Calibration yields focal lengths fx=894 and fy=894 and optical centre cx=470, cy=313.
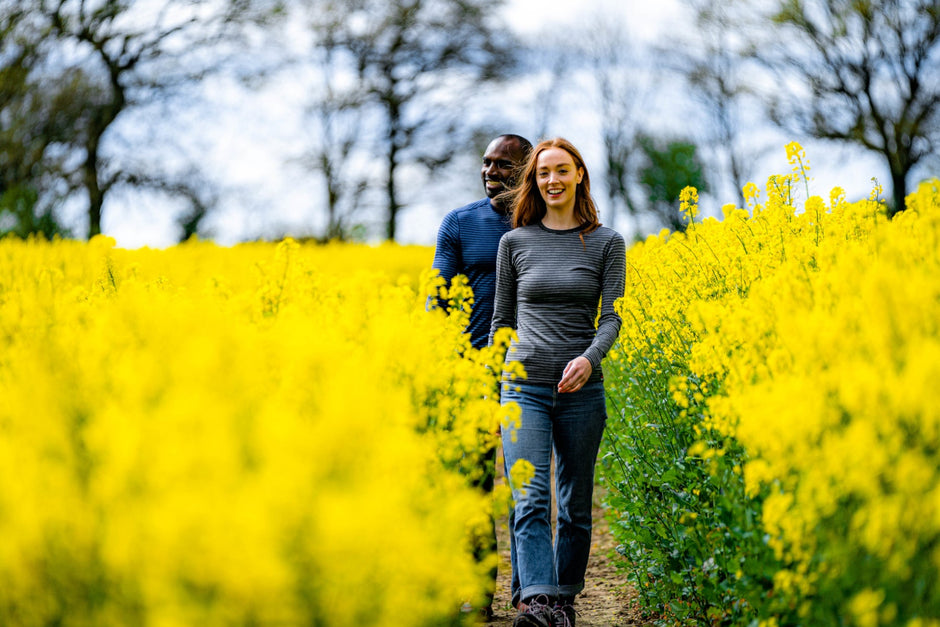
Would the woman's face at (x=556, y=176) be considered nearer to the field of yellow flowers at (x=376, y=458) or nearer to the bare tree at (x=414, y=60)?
the field of yellow flowers at (x=376, y=458)

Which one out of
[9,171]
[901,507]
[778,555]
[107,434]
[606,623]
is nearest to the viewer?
[107,434]

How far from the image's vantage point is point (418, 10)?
21953 millimetres

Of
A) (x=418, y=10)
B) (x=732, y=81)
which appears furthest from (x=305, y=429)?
(x=732, y=81)

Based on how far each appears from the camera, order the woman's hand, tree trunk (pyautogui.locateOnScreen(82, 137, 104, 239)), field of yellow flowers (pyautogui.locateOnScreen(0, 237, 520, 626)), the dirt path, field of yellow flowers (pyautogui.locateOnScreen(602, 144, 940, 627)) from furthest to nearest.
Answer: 1. tree trunk (pyautogui.locateOnScreen(82, 137, 104, 239))
2. the dirt path
3. the woman's hand
4. field of yellow flowers (pyautogui.locateOnScreen(602, 144, 940, 627))
5. field of yellow flowers (pyautogui.locateOnScreen(0, 237, 520, 626))

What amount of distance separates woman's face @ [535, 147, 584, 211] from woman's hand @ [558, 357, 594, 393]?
749mm

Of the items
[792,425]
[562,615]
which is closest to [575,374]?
[562,615]

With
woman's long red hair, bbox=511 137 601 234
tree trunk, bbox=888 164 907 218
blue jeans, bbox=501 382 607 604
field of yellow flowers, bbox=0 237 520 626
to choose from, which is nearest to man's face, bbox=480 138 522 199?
woman's long red hair, bbox=511 137 601 234

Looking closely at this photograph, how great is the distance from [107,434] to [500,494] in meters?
1.37

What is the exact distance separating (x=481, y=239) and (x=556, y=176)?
0.62 m

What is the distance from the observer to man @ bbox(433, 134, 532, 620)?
4.38m

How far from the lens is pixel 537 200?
4117 mm

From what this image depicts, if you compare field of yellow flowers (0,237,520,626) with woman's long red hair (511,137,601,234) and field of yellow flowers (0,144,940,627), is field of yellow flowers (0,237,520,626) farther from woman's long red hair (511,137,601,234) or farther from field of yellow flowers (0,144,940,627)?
woman's long red hair (511,137,601,234)

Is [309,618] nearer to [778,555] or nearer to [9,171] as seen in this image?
[778,555]

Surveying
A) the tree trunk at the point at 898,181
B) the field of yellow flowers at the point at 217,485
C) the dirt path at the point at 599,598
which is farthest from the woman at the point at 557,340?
the tree trunk at the point at 898,181
